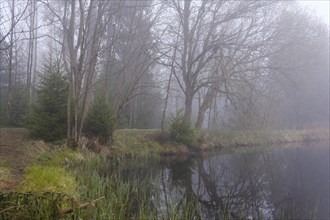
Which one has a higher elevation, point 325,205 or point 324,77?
point 324,77

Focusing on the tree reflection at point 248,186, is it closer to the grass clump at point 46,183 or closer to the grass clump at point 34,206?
the grass clump at point 46,183

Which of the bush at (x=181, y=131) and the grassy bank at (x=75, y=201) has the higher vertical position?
the bush at (x=181, y=131)

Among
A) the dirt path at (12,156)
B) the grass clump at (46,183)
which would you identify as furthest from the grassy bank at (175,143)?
the grass clump at (46,183)

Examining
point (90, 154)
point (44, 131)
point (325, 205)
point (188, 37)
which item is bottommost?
point (325, 205)

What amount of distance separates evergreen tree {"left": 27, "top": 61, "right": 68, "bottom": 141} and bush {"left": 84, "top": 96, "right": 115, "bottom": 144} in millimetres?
1172

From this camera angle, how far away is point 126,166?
1046 centimetres

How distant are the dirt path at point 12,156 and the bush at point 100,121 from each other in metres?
2.47

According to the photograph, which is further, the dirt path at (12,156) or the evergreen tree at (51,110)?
the evergreen tree at (51,110)

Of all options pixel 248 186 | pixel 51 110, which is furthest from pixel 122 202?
pixel 51 110

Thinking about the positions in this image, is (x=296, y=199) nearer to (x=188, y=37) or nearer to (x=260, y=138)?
(x=188, y=37)

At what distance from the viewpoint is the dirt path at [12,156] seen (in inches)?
227

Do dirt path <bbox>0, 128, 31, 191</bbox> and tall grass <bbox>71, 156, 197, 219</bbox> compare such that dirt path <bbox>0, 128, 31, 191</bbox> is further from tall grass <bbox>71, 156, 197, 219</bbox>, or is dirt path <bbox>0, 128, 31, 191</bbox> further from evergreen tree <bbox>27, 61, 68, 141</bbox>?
tall grass <bbox>71, 156, 197, 219</bbox>

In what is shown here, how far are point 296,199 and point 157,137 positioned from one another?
331 inches

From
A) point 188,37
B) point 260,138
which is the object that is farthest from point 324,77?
point 188,37
